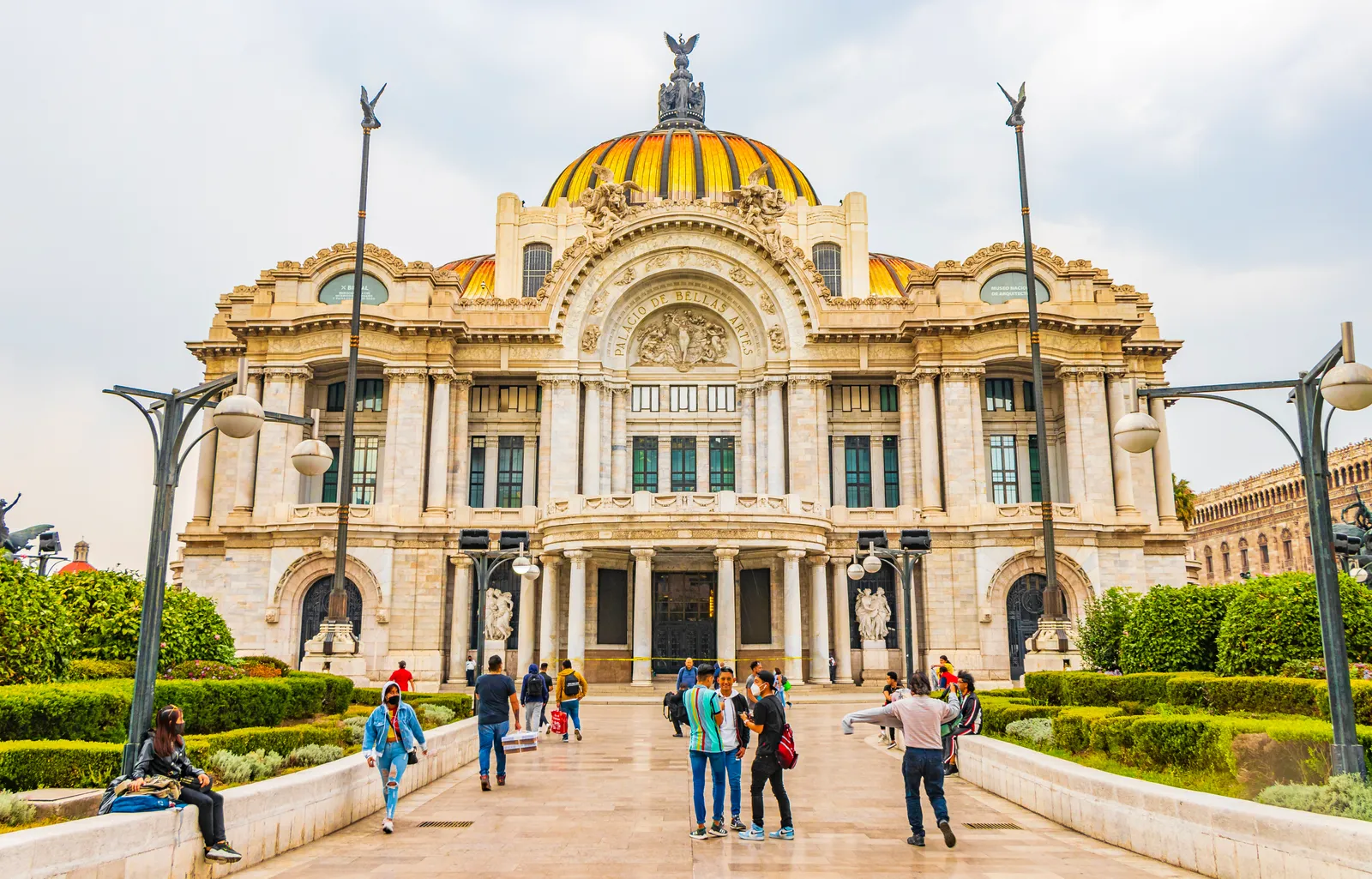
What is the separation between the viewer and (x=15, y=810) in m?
10.3

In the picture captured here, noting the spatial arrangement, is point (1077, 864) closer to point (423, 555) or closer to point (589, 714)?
point (589, 714)

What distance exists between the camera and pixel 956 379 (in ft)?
157

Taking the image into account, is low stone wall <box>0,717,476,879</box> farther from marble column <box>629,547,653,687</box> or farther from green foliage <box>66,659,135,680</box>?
marble column <box>629,547,653,687</box>

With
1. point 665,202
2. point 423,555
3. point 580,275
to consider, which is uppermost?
point 665,202

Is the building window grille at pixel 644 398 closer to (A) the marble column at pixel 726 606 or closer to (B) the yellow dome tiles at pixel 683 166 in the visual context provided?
(A) the marble column at pixel 726 606

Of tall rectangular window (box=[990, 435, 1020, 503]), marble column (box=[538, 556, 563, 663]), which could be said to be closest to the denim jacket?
marble column (box=[538, 556, 563, 663])

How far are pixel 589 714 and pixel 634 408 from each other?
21155mm

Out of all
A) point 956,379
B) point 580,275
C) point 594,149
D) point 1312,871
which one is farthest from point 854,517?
point 1312,871

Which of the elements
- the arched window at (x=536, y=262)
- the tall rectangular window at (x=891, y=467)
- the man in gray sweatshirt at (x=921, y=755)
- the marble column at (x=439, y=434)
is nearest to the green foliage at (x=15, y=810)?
the man in gray sweatshirt at (x=921, y=755)

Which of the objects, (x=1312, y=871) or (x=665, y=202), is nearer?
(x=1312, y=871)

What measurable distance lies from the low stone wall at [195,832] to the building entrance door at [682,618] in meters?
30.0

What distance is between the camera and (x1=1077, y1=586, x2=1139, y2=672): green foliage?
31328 millimetres

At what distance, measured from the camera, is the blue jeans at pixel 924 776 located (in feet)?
41.5

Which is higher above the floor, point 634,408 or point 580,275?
point 580,275
